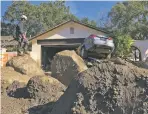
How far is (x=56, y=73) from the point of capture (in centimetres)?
1246

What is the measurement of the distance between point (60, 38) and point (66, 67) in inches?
834

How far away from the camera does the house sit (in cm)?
3238

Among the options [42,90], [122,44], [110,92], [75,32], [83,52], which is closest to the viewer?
[110,92]

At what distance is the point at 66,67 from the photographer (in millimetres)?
12367

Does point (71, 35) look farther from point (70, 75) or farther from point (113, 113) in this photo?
point (113, 113)

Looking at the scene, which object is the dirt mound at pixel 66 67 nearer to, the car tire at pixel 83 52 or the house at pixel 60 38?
the car tire at pixel 83 52

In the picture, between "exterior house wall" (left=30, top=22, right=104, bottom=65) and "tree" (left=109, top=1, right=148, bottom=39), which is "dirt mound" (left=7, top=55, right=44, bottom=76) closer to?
"exterior house wall" (left=30, top=22, right=104, bottom=65)

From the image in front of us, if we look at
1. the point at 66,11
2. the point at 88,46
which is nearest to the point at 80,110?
the point at 88,46

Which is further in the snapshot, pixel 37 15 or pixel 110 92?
pixel 37 15

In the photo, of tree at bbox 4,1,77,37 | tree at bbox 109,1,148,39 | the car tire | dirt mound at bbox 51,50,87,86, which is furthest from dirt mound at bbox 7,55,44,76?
tree at bbox 4,1,77,37

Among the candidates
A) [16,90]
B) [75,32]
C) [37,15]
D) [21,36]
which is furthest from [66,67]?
[37,15]

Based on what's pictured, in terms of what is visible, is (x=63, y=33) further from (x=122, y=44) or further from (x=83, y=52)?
(x=83, y=52)

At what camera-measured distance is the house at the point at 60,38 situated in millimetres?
32375

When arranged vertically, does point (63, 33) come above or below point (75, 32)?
below
